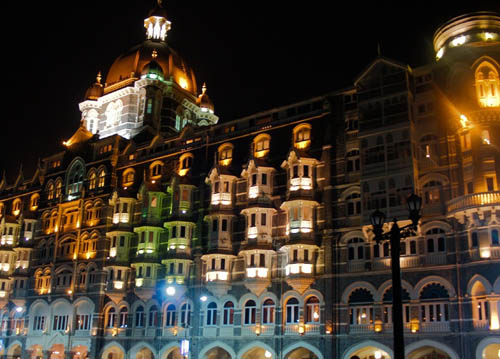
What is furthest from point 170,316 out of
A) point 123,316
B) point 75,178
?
point 75,178

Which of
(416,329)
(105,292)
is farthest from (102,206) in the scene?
(416,329)

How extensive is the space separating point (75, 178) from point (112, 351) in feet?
68.5

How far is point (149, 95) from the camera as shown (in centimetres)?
7206

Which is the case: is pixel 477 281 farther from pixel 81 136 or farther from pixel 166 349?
pixel 81 136

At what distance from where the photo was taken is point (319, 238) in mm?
45125

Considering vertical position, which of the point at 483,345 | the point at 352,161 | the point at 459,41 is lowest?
the point at 483,345

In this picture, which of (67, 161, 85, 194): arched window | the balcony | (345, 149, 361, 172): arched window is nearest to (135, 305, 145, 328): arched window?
(67, 161, 85, 194): arched window

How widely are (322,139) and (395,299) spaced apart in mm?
33577

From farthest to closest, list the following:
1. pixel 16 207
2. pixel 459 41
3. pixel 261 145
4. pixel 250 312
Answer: pixel 16 207 → pixel 261 145 → pixel 250 312 → pixel 459 41

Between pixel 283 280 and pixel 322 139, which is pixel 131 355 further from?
pixel 322 139

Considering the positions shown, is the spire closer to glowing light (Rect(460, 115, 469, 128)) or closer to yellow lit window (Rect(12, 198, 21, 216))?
yellow lit window (Rect(12, 198, 21, 216))

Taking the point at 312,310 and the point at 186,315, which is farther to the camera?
the point at 186,315

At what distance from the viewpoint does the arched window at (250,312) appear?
47.3 m

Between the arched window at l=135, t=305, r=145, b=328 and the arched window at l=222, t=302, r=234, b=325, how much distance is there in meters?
9.94
